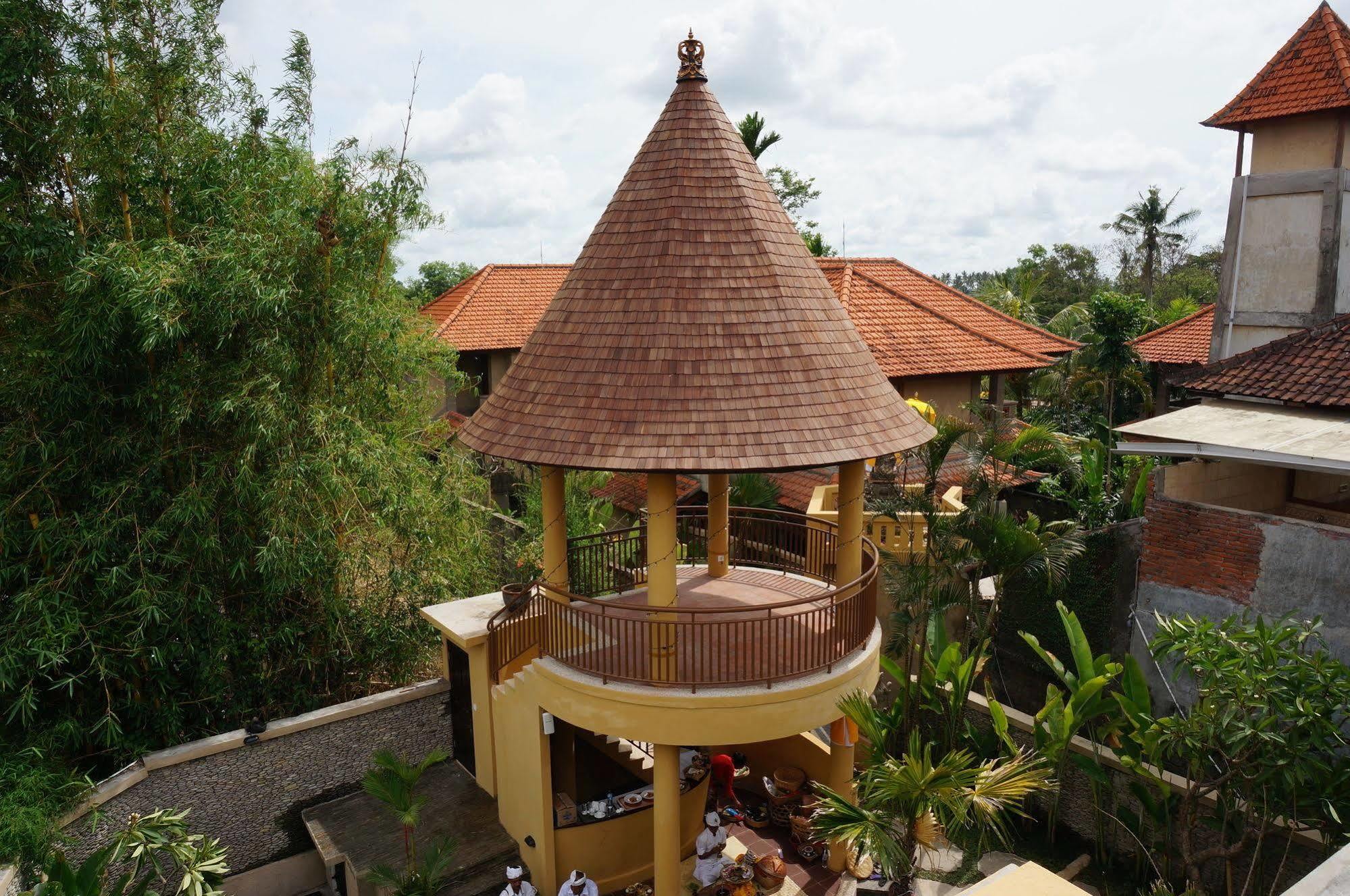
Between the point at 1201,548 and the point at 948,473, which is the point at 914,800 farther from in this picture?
the point at 948,473

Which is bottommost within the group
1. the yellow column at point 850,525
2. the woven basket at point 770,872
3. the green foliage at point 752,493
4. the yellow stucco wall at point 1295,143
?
the woven basket at point 770,872

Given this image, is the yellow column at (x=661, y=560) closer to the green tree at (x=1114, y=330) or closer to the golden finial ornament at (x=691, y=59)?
the golden finial ornament at (x=691, y=59)

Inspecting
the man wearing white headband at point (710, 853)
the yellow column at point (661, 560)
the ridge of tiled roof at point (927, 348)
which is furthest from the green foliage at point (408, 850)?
the ridge of tiled roof at point (927, 348)

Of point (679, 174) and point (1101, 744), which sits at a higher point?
point (679, 174)

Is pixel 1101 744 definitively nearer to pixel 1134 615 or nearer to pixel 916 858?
pixel 1134 615

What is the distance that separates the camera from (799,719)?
1028cm

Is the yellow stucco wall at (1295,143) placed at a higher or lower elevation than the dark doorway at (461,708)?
higher

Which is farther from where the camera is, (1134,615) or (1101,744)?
(1134,615)

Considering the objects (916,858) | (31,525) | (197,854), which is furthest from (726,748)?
(31,525)

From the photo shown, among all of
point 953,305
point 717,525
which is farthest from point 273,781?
point 953,305

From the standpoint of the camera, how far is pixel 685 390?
976 cm

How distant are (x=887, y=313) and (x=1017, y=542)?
10.9 m

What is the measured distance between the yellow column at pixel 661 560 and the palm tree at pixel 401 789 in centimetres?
372

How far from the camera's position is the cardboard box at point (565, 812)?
11.5 meters
